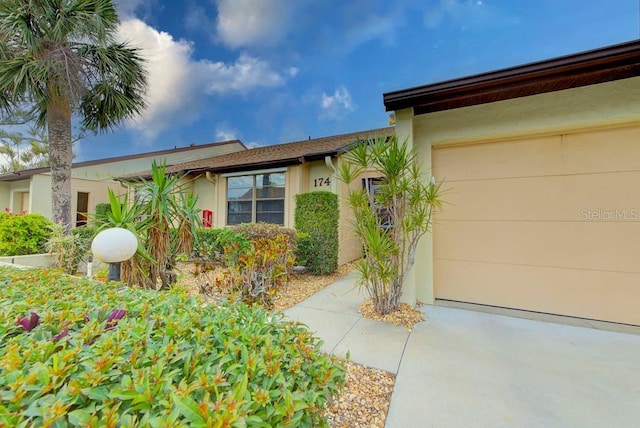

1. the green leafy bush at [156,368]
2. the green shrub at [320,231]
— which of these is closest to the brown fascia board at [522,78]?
the green shrub at [320,231]

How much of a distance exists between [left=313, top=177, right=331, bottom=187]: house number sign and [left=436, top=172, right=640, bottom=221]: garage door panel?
4.39 metres

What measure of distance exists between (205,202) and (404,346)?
967cm

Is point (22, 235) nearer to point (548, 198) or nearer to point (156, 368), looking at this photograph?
point (156, 368)

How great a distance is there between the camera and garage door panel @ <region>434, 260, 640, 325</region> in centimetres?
374

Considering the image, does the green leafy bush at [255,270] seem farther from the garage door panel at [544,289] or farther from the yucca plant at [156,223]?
the garage door panel at [544,289]

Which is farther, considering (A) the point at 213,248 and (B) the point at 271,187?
(B) the point at 271,187

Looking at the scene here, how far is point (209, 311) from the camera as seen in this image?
1.85 metres

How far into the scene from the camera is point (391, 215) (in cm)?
424

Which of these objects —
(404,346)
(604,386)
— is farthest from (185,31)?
(604,386)

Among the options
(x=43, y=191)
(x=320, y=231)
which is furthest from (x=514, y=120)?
(x=43, y=191)

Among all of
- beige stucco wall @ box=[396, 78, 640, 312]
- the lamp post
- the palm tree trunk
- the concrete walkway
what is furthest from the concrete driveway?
the palm tree trunk

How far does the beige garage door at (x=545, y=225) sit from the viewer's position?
12.3 ft

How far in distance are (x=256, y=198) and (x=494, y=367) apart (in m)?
8.36
